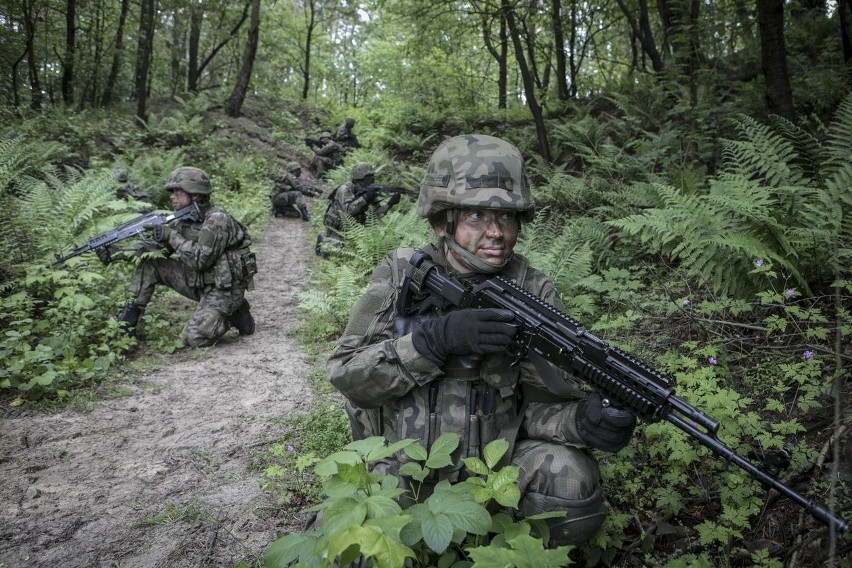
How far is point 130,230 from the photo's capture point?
21.1 ft

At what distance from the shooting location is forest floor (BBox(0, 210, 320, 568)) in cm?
272

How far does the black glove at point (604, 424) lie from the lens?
205cm

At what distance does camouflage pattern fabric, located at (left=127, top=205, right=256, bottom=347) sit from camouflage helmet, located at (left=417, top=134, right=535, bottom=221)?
166 inches

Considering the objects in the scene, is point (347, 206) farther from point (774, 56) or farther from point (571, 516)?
point (571, 516)

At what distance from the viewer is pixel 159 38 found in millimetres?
22984

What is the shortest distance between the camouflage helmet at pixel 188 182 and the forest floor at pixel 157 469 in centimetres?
208

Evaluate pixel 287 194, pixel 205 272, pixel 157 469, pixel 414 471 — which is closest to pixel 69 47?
pixel 287 194

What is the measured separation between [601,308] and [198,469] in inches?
144

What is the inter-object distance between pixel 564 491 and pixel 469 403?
58 cm

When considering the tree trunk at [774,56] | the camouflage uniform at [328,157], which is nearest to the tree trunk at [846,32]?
the tree trunk at [774,56]

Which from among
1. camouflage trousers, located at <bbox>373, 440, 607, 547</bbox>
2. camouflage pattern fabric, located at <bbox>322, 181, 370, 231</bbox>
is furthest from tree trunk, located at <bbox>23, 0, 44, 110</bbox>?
camouflage trousers, located at <bbox>373, 440, 607, 547</bbox>

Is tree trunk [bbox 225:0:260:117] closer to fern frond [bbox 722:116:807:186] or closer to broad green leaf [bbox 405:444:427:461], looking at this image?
fern frond [bbox 722:116:807:186]

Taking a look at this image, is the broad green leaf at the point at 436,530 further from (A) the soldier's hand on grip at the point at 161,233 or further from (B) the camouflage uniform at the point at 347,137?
(B) the camouflage uniform at the point at 347,137

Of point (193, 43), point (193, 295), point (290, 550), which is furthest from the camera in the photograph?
point (193, 43)
